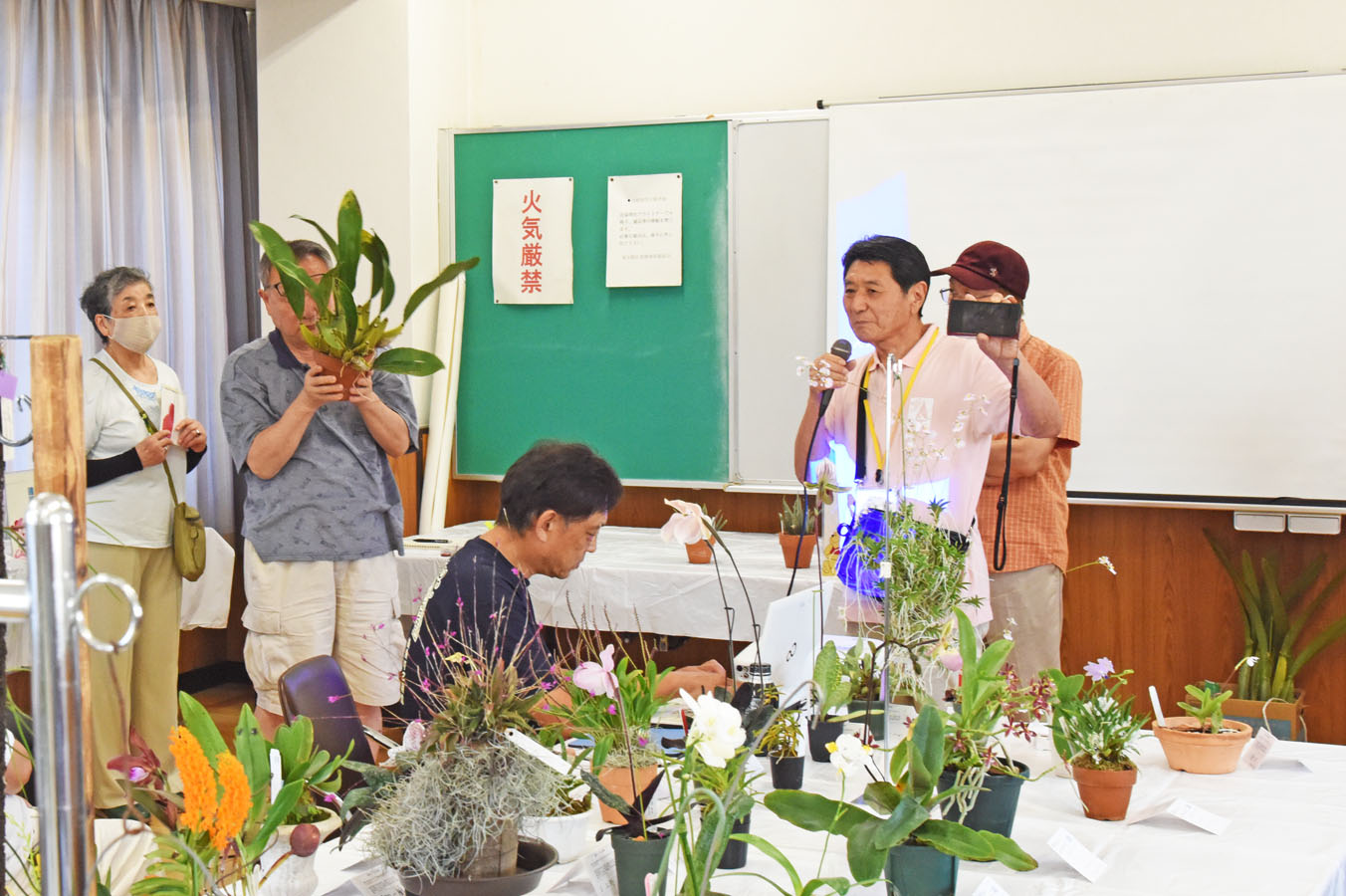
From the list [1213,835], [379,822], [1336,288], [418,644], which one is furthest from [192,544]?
[1336,288]

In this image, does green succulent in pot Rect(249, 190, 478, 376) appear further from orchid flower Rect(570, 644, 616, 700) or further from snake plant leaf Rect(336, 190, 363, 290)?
orchid flower Rect(570, 644, 616, 700)

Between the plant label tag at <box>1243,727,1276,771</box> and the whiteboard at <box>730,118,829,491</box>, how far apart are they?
2.36 metres

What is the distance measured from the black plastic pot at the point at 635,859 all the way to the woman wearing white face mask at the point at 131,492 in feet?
7.69

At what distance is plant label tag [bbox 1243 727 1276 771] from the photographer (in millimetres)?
2109

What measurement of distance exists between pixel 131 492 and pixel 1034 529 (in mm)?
2408

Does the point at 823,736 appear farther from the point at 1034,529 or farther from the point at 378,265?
the point at 378,265

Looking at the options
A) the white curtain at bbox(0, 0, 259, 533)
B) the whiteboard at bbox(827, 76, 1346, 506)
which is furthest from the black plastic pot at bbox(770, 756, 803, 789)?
the white curtain at bbox(0, 0, 259, 533)

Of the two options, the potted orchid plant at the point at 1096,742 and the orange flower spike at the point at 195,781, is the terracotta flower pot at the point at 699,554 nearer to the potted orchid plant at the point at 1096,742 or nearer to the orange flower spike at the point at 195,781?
the potted orchid plant at the point at 1096,742

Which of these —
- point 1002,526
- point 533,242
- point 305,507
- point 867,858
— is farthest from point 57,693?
point 533,242

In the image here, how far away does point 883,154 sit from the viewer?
14.0 ft

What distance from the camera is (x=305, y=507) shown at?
10.0ft

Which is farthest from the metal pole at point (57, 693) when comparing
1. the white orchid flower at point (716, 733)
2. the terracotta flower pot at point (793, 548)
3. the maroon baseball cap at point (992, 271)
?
the terracotta flower pot at point (793, 548)

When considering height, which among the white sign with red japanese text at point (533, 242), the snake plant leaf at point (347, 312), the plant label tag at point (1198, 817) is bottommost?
the plant label tag at point (1198, 817)

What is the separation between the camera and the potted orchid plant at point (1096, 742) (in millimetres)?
1829
